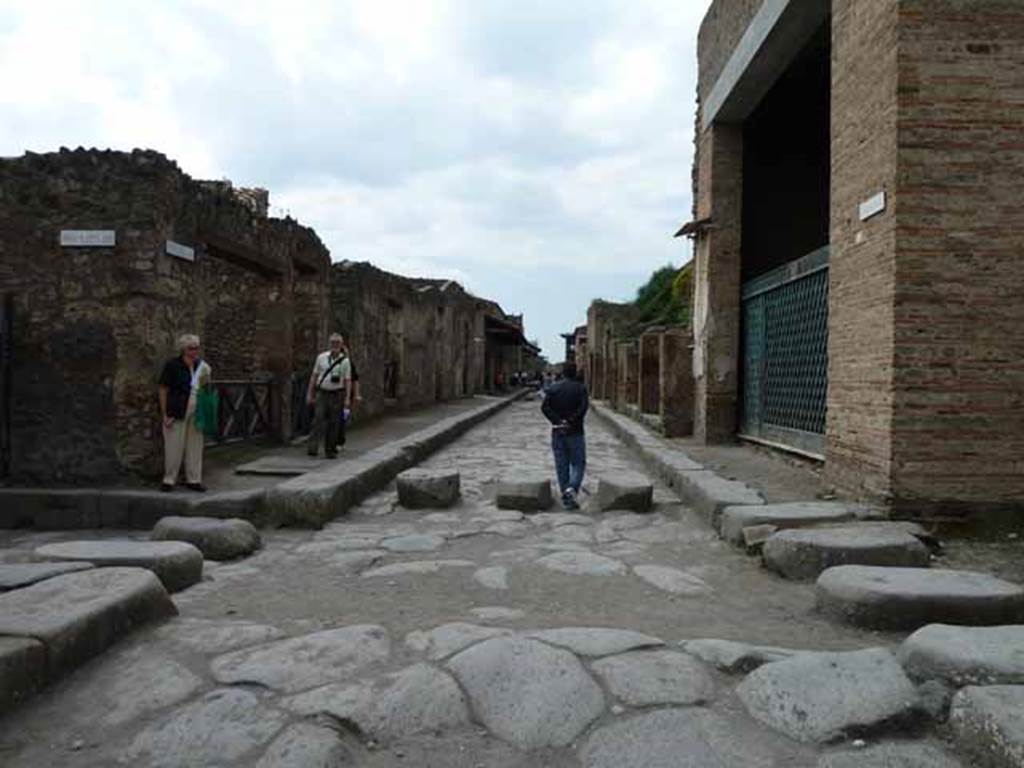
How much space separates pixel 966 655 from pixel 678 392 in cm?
922

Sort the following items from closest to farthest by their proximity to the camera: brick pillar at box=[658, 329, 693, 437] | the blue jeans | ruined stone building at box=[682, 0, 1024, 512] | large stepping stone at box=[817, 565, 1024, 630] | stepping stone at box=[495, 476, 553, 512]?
large stepping stone at box=[817, 565, 1024, 630] → ruined stone building at box=[682, 0, 1024, 512] → stepping stone at box=[495, 476, 553, 512] → the blue jeans → brick pillar at box=[658, 329, 693, 437]

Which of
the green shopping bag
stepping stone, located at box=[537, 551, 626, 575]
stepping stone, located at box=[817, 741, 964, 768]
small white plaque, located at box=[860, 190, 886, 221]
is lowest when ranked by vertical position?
stepping stone, located at box=[537, 551, 626, 575]

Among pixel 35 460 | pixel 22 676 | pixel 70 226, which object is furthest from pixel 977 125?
pixel 35 460

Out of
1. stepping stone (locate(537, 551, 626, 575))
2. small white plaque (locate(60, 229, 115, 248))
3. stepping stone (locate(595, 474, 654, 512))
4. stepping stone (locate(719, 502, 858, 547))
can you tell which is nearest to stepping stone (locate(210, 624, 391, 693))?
stepping stone (locate(537, 551, 626, 575))

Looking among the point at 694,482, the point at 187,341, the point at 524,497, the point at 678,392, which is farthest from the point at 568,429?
the point at 678,392

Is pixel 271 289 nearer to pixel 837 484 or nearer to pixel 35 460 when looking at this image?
pixel 35 460

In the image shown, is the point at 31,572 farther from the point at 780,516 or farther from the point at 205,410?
the point at 780,516

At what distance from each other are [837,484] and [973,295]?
1695mm

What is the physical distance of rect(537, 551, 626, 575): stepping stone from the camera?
14.7 feet

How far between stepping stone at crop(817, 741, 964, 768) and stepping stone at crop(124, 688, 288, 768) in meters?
1.63

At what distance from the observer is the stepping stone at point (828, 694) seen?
2.36 m

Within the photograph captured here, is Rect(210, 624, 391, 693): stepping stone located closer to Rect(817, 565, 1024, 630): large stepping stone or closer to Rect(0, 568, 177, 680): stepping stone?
Rect(0, 568, 177, 680): stepping stone

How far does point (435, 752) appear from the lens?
7.63 feet

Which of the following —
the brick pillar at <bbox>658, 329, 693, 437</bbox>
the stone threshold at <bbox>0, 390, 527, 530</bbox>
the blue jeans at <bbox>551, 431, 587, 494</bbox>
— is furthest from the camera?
the brick pillar at <bbox>658, 329, 693, 437</bbox>
